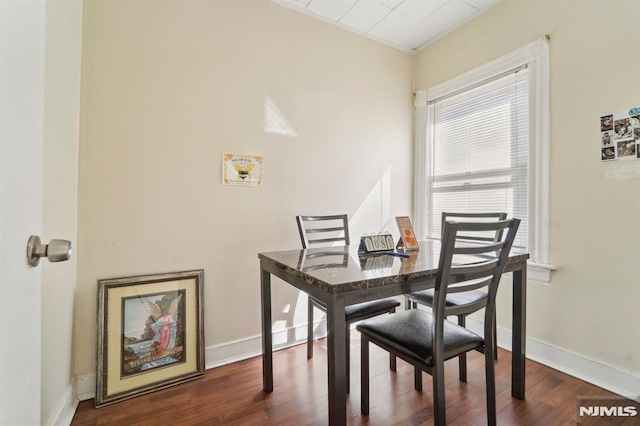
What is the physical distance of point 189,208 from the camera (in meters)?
2.02

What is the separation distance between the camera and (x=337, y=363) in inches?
45.7

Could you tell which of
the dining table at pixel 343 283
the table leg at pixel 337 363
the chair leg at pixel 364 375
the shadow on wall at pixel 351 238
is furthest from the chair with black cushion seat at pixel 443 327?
the shadow on wall at pixel 351 238

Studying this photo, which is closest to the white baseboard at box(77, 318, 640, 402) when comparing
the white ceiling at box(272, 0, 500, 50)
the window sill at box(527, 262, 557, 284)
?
the window sill at box(527, 262, 557, 284)

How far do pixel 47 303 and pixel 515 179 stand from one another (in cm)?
294

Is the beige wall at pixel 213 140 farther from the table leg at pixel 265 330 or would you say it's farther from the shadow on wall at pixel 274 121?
the table leg at pixel 265 330

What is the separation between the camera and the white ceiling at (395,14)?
2.41 meters

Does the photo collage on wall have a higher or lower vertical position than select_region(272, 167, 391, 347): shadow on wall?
higher

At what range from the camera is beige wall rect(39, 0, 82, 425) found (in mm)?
1289

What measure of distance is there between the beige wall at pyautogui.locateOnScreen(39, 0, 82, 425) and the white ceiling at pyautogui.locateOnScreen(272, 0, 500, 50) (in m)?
1.52

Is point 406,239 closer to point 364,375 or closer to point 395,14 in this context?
point 364,375

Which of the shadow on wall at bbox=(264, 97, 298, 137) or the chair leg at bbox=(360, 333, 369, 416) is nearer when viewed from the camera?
the chair leg at bbox=(360, 333, 369, 416)

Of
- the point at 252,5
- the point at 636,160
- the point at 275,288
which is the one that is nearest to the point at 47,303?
the point at 275,288

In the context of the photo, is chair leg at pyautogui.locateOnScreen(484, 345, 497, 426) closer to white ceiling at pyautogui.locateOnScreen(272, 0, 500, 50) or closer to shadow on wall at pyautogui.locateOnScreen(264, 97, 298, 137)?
shadow on wall at pyautogui.locateOnScreen(264, 97, 298, 137)

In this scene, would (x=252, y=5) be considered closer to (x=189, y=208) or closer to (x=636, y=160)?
(x=189, y=208)
